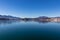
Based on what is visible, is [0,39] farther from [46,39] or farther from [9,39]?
[46,39]

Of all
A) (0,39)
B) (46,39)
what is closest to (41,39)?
(46,39)

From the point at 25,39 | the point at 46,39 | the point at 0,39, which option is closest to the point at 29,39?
the point at 25,39

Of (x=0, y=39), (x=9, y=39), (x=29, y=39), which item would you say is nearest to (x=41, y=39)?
(x=29, y=39)

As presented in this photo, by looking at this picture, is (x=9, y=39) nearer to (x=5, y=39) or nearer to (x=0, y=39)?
(x=5, y=39)

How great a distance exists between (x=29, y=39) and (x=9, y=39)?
1083 mm

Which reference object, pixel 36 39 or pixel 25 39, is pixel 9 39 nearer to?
pixel 25 39

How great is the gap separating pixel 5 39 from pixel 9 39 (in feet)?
0.68

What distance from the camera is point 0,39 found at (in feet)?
12.3

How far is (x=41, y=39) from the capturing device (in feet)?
12.9

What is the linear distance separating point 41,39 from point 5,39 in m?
1.96

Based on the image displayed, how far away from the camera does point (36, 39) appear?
3939 mm

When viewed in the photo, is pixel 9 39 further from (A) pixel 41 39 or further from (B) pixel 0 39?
(A) pixel 41 39

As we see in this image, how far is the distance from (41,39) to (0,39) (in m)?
2.21

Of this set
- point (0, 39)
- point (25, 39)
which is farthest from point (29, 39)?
point (0, 39)
